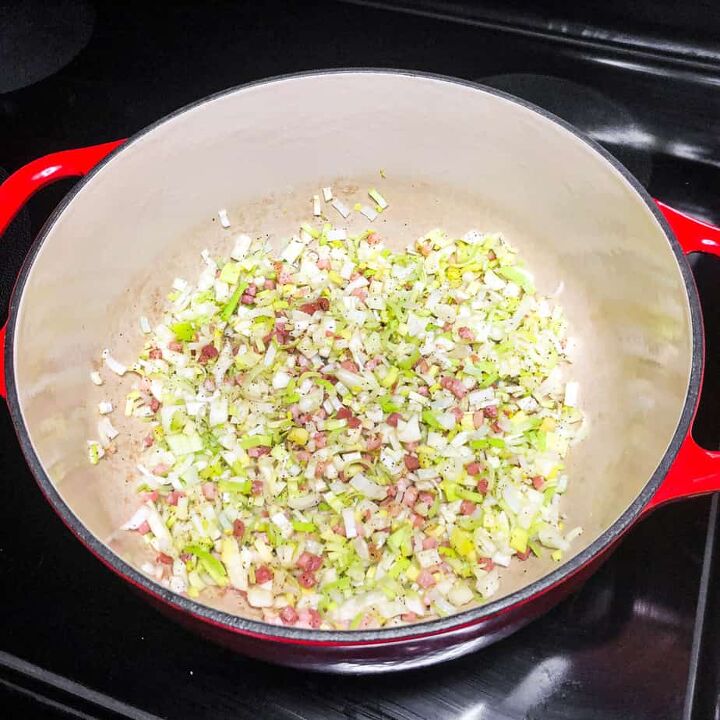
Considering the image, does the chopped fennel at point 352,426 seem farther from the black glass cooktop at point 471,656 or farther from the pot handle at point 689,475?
the pot handle at point 689,475

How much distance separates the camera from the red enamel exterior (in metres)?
0.69

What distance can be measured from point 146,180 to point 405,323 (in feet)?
1.41

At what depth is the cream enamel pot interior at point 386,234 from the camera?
0.78 metres

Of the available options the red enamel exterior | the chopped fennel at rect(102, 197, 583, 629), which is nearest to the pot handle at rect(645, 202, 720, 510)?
the red enamel exterior

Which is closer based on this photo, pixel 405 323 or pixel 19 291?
pixel 19 291

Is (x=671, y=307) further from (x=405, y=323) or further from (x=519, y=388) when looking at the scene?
(x=405, y=323)

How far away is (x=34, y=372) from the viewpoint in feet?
3.03

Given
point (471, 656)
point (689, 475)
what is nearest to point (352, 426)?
point (471, 656)

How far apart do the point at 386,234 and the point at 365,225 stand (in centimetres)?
4

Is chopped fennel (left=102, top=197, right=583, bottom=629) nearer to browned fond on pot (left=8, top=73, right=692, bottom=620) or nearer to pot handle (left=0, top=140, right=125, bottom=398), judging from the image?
browned fond on pot (left=8, top=73, right=692, bottom=620)

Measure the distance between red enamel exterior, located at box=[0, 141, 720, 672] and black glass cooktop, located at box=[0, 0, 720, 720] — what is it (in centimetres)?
10

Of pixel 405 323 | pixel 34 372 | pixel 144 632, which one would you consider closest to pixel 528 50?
pixel 405 323

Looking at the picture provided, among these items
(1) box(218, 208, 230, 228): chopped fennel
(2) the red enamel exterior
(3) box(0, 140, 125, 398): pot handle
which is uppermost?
(3) box(0, 140, 125, 398): pot handle

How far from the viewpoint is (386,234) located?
4.14ft
